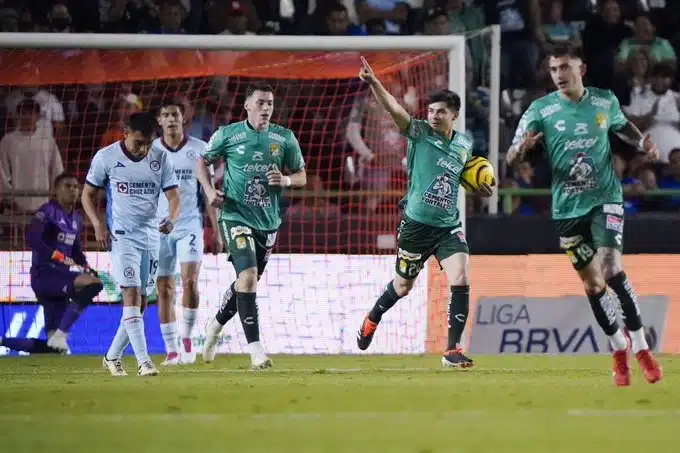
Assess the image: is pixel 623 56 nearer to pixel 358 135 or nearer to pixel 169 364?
pixel 358 135

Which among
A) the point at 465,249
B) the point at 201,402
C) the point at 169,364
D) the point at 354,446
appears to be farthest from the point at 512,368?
the point at 354,446

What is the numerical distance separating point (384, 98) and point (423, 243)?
145 cm

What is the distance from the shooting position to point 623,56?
60.2 feet

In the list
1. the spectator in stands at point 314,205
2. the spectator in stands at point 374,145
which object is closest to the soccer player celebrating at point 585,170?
the spectator in stands at point 314,205

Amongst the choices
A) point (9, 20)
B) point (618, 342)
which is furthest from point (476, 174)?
point (9, 20)

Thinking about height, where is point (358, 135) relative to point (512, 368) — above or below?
above

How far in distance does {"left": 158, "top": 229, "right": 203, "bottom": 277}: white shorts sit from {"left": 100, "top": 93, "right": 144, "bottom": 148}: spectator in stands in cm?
260

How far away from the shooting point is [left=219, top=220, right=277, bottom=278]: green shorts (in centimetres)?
1145

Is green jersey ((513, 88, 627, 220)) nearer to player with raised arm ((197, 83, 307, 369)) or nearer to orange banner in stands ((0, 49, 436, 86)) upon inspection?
player with raised arm ((197, 83, 307, 369))

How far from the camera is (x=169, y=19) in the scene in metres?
16.7

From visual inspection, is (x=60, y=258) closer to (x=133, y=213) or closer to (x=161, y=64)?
(x=161, y=64)

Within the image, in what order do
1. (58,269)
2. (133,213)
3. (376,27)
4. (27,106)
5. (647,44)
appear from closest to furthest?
1. (133,213)
2. (58,269)
3. (27,106)
4. (376,27)
5. (647,44)

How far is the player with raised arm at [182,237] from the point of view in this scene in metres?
12.8

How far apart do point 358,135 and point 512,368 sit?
483 cm
